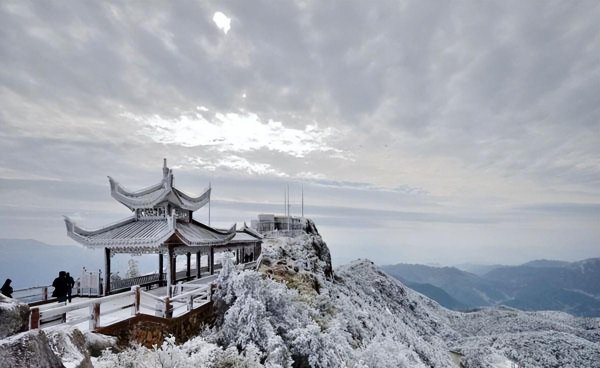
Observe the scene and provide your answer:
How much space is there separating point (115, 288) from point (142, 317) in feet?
26.2

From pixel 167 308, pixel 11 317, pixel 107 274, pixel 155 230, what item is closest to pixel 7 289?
pixel 107 274

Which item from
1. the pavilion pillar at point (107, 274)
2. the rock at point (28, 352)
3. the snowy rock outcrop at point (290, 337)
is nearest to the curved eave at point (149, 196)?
the pavilion pillar at point (107, 274)

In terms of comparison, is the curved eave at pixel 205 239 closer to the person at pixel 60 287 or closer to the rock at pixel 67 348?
the person at pixel 60 287

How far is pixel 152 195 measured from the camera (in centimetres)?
2006

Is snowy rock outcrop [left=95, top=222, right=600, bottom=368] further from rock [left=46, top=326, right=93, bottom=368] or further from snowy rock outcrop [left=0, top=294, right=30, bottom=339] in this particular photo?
snowy rock outcrop [left=0, top=294, right=30, bottom=339]

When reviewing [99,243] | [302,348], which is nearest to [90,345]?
[302,348]

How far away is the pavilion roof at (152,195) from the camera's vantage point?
19375 mm

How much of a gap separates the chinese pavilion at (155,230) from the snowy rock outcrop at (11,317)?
25.2 feet

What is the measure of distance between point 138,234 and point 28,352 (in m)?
10.9

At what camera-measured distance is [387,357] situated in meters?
15.5

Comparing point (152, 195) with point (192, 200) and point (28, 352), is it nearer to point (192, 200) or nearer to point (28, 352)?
point (192, 200)

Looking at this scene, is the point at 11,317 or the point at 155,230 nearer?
the point at 11,317

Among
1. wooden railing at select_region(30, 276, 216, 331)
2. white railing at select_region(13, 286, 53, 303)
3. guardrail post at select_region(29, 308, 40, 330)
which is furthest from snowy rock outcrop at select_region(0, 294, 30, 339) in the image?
white railing at select_region(13, 286, 53, 303)

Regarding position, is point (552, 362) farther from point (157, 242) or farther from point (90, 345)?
point (90, 345)
